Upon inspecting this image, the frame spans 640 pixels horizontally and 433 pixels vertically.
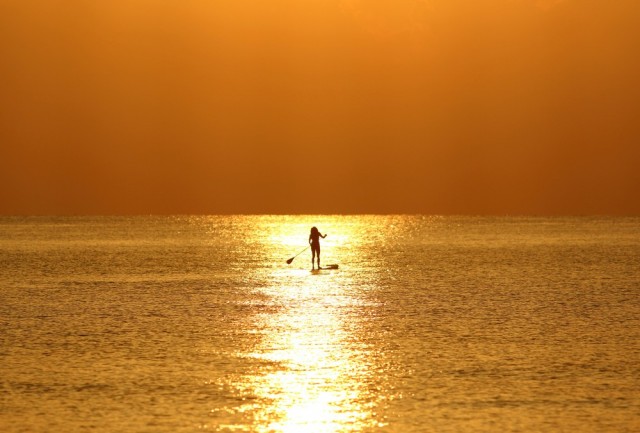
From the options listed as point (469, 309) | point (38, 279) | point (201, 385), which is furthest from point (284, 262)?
point (201, 385)

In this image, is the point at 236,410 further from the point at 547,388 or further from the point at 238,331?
the point at 238,331

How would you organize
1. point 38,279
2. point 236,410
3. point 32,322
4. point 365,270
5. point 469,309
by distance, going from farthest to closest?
point 365,270 < point 38,279 < point 469,309 < point 32,322 < point 236,410

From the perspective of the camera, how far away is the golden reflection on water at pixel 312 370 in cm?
1475

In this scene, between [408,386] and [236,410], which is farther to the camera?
[408,386]

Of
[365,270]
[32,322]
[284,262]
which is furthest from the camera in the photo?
[284,262]

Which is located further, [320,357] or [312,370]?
[320,357]

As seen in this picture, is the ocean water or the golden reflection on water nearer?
the golden reflection on water

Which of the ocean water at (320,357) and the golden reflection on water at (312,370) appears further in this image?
the ocean water at (320,357)

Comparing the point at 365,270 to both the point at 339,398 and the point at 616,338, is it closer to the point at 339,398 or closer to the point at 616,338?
the point at 616,338

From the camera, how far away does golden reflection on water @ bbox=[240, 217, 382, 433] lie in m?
14.8

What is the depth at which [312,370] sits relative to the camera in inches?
740

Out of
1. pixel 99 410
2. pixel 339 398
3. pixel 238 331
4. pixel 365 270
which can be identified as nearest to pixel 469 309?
pixel 238 331

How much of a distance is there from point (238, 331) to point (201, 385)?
7.47 meters

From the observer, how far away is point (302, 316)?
1107 inches
